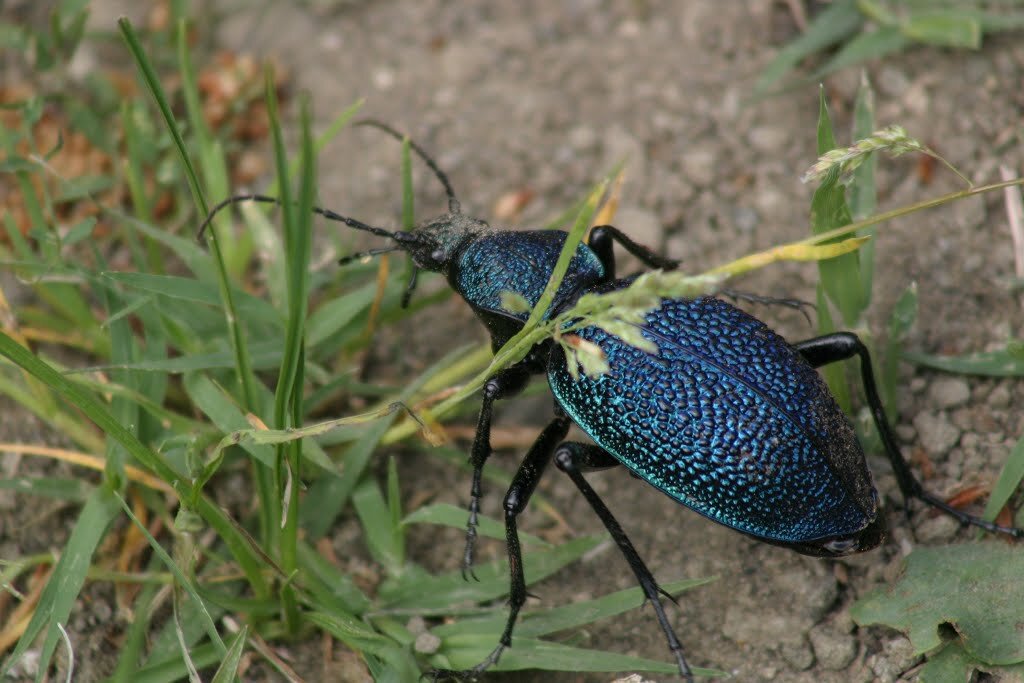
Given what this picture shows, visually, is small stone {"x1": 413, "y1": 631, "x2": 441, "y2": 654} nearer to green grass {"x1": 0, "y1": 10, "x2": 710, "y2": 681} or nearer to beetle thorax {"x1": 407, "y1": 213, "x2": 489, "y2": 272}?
green grass {"x1": 0, "y1": 10, "x2": 710, "y2": 681}

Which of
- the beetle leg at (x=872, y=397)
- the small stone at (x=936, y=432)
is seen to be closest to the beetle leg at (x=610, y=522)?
the beetle leg at (x=872, y=397)

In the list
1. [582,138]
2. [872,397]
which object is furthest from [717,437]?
[582,138]

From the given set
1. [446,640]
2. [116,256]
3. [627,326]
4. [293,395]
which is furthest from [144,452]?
[116,256]

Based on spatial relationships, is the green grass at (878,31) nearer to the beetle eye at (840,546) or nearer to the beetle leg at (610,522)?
the beetle leg at (610,522)

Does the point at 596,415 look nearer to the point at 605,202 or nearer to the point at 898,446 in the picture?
the point at 898,446

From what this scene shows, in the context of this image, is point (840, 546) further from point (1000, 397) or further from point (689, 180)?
point (689, 180)

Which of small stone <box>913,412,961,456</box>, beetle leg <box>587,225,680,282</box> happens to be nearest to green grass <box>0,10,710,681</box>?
beetle leg <box>587,225,680,282</box>
